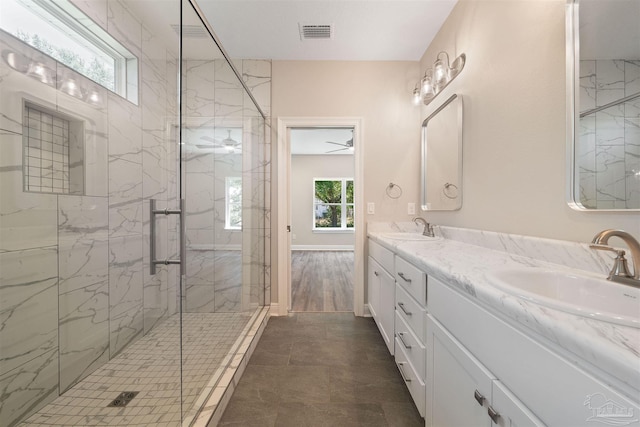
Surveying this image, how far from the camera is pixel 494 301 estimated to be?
68 centimetres

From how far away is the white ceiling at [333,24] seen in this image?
189 cm

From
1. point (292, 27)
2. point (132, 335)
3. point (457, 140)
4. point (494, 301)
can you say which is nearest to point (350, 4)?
point (292, 27)

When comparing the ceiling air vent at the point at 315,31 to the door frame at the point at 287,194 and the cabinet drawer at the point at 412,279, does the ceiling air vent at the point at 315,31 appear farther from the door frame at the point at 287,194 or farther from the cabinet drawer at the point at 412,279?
the cabinet drawer at the point at 412,279

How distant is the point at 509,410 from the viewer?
2.05 ft

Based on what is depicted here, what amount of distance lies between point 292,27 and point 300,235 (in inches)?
205

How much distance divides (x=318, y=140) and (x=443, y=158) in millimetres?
3752

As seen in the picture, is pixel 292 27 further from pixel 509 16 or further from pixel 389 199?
pixel 389 199

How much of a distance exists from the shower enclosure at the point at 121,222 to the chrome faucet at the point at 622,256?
1.64 m

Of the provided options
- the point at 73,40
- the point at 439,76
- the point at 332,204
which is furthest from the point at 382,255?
the point at 332,204

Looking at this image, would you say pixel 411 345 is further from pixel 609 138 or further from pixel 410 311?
pixel 609 138

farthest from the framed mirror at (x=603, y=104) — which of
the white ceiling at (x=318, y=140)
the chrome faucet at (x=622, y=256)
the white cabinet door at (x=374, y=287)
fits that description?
the white ceiling at (x=318, y=140)

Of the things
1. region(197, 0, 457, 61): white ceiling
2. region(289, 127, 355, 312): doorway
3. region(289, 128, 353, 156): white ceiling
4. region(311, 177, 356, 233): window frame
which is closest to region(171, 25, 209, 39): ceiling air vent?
region(197, 0, 457, 61): white ceiling

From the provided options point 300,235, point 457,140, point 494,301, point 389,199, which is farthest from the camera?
point 300,235

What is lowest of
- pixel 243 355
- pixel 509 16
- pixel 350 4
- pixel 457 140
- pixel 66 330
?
pixel 243 355
